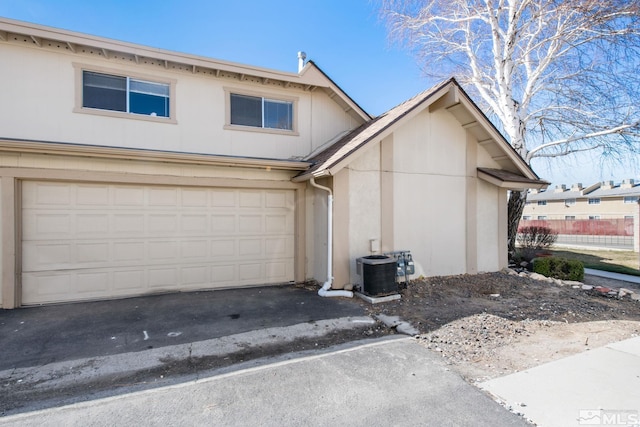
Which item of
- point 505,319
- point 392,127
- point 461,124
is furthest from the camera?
point 461,124

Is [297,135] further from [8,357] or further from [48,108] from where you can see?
[8,357]

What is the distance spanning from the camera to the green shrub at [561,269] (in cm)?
933

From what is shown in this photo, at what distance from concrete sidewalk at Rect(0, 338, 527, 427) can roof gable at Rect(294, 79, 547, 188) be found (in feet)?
13.2

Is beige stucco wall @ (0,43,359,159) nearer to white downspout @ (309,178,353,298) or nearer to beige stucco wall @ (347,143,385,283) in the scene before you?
beige stucco wall @ (347,143,385,283)

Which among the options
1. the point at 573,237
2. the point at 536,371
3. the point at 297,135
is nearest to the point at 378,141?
the point at 297,135

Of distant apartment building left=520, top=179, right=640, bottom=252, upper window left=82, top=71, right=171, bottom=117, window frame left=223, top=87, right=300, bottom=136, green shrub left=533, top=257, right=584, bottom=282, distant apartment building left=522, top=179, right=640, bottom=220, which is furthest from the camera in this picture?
distant apartment building left=522, top=179, right=640, bottom=220

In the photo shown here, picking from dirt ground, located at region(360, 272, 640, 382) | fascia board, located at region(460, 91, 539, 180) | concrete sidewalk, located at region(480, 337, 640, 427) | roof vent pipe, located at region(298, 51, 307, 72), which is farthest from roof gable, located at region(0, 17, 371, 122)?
concrete sidewalk, located at region(480, 337, 640, 427)

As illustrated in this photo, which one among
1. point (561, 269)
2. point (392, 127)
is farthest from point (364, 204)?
point (561, 269)

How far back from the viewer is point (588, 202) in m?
32.8

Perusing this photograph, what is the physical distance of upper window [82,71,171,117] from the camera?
7.19m

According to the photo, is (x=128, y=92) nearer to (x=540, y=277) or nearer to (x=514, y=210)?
(x=540, y=277)

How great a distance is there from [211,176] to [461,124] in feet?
22.3

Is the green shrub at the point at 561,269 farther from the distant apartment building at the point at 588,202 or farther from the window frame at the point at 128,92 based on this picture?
the distant apartment building at the point at 588,202

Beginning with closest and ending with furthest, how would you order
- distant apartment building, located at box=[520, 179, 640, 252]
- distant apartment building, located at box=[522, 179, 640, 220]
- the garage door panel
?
the garage door panel
distant apartment building, located at box=[520, 179, 640, 252]
distant apartment building, located at box=[522, 179, 640, 220]
